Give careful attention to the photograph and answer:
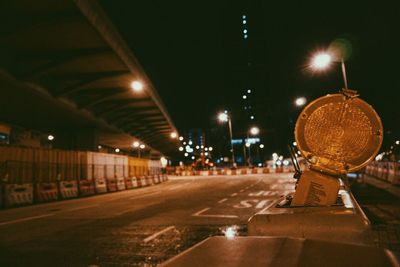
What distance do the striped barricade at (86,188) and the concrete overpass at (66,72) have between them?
204 inches

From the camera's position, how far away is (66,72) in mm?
21547

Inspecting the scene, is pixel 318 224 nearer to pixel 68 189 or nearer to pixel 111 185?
pixel 68 189

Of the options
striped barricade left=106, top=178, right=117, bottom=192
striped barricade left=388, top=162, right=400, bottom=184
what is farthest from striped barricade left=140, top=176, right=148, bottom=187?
striped barricade left=388, top=162, right=400, bottom=184

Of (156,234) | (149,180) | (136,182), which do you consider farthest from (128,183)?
(156,234)

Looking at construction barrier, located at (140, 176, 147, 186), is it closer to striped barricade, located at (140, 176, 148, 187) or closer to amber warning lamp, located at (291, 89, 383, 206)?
striped barricade, located at (140, 176, 148, 187)

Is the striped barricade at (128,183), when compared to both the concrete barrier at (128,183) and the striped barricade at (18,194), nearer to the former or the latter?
the concrete barrier at (128,183)

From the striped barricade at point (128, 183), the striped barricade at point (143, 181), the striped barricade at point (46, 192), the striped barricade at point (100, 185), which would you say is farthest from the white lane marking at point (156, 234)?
the striped barricade at point (143, 181)

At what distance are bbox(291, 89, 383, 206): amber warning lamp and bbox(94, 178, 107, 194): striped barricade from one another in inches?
915

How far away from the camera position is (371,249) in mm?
1875

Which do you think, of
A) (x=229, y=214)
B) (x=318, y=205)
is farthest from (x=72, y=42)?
(x=318, y=205)

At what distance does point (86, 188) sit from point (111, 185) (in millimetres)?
3547

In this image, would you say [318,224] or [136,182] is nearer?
[318,224]

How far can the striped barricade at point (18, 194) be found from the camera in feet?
56.1

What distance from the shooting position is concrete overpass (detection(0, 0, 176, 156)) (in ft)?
47.9
